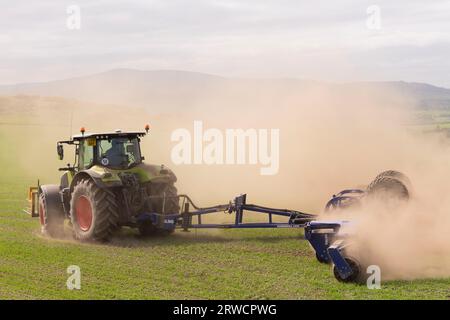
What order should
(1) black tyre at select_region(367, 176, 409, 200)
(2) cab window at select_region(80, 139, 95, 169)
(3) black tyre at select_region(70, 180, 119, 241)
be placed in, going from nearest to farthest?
(1) black tyre at select_region(367, 176, 409, 200) < (3) black tyre at select_region(70, 180, 119, 241) < (2) cab window at select_region(80, 139, 95, 169)

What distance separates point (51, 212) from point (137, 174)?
97.8 inches

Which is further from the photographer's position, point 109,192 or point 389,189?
point 109,192

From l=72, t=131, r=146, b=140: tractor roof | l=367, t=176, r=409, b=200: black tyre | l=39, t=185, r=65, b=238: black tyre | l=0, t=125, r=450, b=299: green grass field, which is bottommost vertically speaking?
l=0, t=125, r=450, b=299: green grass field

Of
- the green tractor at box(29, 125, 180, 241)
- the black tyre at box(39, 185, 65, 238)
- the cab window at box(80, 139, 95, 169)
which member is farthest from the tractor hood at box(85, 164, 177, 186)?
the black tyre at box(39, 185, 65, 238)

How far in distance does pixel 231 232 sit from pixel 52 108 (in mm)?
67757

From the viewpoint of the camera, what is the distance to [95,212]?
46.4 feet

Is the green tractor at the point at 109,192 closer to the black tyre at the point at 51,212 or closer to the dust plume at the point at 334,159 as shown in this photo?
the black tyre at the point at 51,212

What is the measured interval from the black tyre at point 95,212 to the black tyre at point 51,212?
1.09m

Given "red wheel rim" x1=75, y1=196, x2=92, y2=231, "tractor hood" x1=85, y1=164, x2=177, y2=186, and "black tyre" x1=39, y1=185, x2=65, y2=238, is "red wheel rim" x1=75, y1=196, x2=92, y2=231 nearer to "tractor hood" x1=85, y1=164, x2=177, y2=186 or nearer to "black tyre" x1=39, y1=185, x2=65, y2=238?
"tractor hood" x1=85, y1=164, x2=177, y2=186

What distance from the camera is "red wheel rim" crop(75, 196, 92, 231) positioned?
1453cm

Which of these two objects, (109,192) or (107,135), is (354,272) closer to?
(109,192)

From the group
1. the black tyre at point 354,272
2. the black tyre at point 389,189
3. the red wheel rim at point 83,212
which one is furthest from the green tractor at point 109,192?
the black tyre at point 354,272

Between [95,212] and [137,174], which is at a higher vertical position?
[137,174]

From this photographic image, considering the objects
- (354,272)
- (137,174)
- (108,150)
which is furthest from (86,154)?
(354,272)
